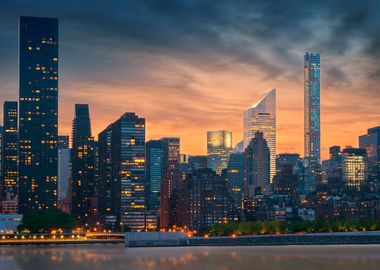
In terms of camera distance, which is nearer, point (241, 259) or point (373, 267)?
point (373, 267)

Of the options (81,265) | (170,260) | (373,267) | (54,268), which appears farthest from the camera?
(170,260)

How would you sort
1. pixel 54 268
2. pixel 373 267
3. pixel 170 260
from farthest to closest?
pixel 170 260
pixel 54 268
pixel 373 267

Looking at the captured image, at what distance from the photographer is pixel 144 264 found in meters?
130

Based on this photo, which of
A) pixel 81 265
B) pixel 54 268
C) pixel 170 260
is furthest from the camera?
pixel 170 260

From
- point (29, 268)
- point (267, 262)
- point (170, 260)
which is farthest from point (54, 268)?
point (267, 262)

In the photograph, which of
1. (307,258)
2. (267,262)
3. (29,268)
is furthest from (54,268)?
(307,258)

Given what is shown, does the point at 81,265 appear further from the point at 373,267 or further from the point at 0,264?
the point at 373,267

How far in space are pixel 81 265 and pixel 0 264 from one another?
1505cm

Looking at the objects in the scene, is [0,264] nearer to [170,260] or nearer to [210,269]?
[170,260]

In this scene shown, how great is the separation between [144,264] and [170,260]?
1114cm

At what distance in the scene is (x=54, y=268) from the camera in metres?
123

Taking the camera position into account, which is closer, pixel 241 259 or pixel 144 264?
pixel 144 264

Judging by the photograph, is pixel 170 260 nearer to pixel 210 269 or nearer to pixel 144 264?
pixel 144 264

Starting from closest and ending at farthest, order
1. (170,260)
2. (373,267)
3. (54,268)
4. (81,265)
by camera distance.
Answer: (373,267)
(54,268)
(81,265)
(170,260)
